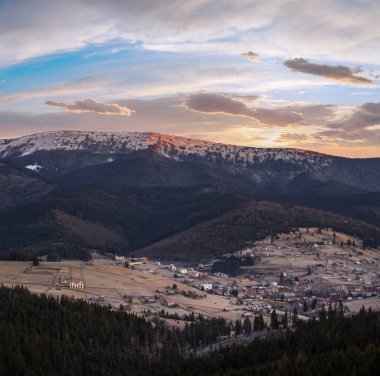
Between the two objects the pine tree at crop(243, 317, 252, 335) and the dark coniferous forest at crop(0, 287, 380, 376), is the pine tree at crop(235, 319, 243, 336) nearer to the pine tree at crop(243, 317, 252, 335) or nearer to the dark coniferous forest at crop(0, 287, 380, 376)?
the pine tree at crop(243, 317, 252, 335)

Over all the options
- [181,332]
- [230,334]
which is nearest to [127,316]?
[181,332]

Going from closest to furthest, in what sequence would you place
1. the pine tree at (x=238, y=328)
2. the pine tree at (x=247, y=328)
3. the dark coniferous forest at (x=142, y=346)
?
the dark coniferous forest at (x=142, y=346), the pine tree at (x=247, y=328), the pine tree at (x=238, y=328)

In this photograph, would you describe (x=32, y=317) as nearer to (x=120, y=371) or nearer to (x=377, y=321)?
(x=120, y=371)

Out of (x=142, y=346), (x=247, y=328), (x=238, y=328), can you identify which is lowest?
(x=142, y=346)

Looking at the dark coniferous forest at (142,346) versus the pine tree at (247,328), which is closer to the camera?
the dark coniferous forest at (142,346)

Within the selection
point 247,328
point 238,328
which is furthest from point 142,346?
point 247,328

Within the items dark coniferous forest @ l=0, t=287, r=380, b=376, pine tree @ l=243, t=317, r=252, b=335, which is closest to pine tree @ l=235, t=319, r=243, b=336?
pine tree @ l=243, t=317, r=252, b=335

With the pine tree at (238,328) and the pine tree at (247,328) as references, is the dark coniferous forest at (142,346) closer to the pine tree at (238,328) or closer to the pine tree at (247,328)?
the pine tree at (238,328)

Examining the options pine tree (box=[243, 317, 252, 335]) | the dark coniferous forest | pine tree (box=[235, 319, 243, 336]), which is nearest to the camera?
the dark coniferous forest

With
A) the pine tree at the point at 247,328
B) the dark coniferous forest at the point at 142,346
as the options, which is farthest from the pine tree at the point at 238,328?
the dark coniferous forest at the point at 142,346

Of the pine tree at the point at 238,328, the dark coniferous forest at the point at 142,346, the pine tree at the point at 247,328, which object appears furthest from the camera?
the pine tree at the point at 238,328

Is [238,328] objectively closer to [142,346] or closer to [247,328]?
[247,328]
